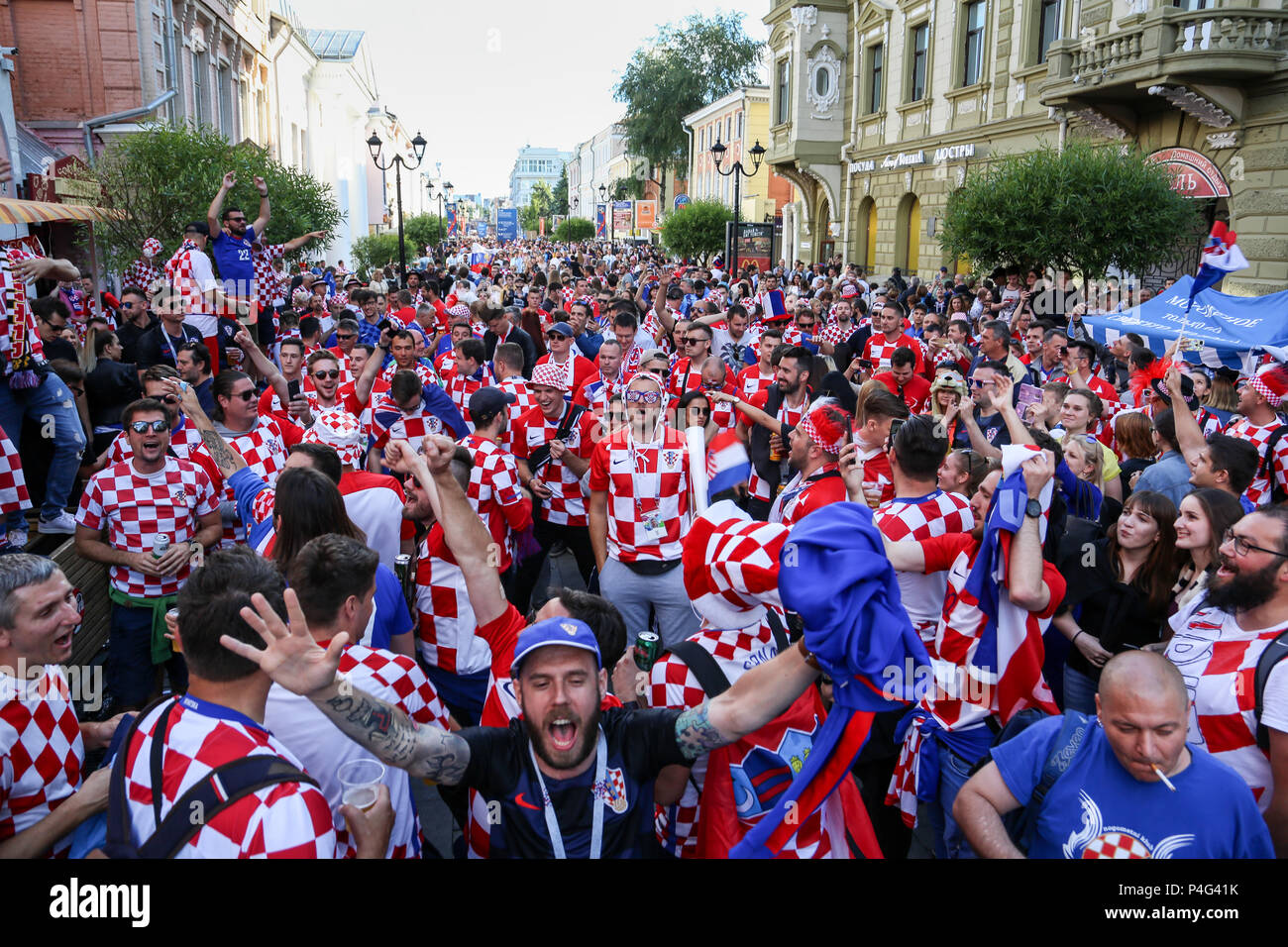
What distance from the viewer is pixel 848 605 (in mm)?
2096

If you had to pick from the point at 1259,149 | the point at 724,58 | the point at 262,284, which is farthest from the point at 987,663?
the point at 724,58

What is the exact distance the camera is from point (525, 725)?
247 cm

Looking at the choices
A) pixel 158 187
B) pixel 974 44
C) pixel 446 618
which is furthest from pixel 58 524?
pixel 974 44

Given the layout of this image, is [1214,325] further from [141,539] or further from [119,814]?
[119,814]

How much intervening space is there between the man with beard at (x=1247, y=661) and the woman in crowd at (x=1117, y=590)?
0.53 meters

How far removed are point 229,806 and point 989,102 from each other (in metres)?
24.1

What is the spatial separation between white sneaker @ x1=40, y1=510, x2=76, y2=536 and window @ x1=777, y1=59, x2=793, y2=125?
1153 inches

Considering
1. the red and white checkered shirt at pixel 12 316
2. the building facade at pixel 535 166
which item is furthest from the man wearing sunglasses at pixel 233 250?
the building facade at pixel 535 166

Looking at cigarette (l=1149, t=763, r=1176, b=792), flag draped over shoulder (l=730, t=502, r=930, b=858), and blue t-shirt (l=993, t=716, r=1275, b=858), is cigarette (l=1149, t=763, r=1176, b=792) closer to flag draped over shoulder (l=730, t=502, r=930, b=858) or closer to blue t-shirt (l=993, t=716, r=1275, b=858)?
blue t-shirt (l=993, t=716, r=1275, b=858)

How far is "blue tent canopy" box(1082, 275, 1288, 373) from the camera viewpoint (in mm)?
8414

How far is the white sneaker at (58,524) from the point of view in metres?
6.50

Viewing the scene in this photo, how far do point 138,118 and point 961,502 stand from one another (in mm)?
22493

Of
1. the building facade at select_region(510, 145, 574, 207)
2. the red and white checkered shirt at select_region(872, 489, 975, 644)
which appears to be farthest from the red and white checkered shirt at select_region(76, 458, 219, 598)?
the building facade at select_region(510, 145, 574, 207)

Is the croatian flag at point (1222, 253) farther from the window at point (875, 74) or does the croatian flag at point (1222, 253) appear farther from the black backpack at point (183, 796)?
the window at point (875, 74)
